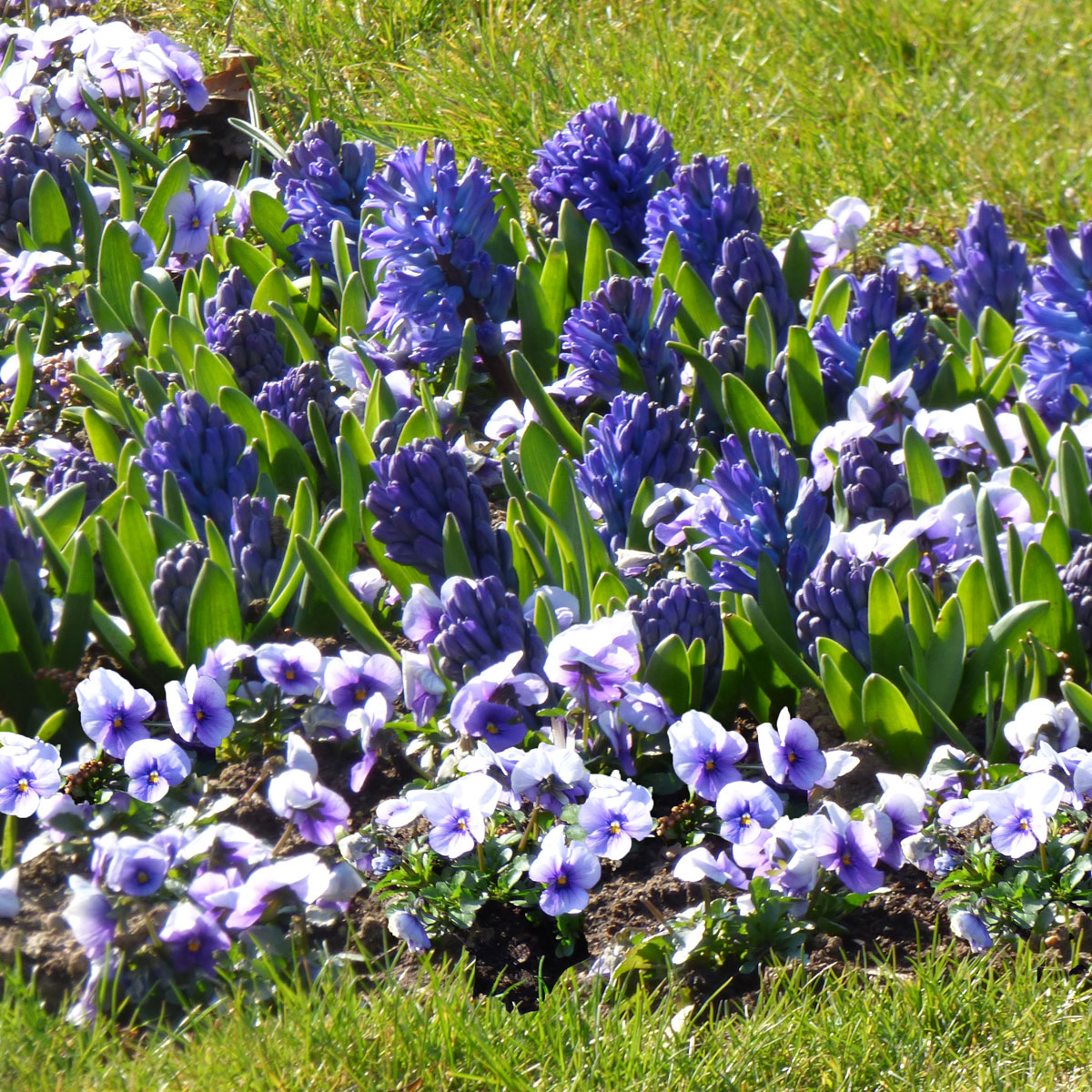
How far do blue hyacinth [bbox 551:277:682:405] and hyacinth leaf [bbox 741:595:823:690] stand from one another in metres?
0.74

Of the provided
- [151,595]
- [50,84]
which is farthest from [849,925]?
[50,84]

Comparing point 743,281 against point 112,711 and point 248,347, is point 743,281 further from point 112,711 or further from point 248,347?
point 112,711

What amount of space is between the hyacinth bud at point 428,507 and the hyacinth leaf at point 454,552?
0.02 metres

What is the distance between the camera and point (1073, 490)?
221 centimetres

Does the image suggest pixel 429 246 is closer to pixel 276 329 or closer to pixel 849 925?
pixel 276 329

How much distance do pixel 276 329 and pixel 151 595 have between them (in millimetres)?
978

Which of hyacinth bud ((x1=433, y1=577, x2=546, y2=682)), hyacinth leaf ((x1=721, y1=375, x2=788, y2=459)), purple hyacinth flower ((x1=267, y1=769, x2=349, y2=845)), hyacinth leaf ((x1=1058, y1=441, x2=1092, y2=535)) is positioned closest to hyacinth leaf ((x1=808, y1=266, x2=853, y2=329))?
hyacinth leaf ((x1=721, y1=375, x2=788, y2=459))

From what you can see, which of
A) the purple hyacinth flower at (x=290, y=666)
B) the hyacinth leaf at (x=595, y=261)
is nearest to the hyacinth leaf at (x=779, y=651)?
the purple hyacinth flower at (x=290, y=666)

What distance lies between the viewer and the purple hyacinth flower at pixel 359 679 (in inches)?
77.0

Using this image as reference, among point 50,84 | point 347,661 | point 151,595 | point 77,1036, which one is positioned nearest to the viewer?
point 77,1036

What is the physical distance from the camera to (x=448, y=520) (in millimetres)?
2027

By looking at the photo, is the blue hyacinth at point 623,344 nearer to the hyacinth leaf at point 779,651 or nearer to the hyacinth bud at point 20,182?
the hyacinth leaf at point 779,651

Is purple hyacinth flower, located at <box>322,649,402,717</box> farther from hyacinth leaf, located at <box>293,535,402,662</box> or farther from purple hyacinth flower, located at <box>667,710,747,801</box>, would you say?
purple hyacinth flower, located at <box>667,710,747,801</box>

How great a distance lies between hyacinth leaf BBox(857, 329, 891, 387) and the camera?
2588 mm
